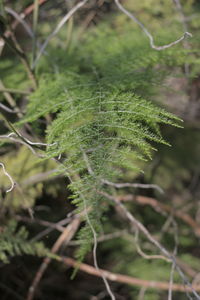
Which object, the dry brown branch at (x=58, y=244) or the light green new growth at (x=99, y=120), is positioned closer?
the light green new growth at (x=99, y=120)

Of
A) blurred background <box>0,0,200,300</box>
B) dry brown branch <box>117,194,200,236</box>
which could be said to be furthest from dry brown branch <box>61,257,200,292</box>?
dry brown branch <box>117,194,200,236</box>

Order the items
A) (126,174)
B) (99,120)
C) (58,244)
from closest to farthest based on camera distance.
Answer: (99,120), (58,244), (126,174)

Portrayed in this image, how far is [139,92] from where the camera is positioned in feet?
3.55

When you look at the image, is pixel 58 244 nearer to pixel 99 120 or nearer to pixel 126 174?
pixel 126 174

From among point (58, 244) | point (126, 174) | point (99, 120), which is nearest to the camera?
point (99, 120)

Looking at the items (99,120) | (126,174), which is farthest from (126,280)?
(99,120)

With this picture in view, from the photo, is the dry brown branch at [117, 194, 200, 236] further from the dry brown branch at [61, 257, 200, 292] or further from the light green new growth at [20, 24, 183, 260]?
the light green new growth at [20, 24, 183, 260]

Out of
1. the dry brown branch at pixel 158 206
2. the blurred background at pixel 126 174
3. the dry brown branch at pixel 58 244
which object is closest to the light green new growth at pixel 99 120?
the blurred background at pixel 126 174

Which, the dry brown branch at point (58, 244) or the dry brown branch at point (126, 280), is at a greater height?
the dry brown branch at point (58, 244)

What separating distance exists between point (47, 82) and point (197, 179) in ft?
4.46

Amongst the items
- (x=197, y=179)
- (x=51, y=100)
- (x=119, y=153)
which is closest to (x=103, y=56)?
(x=51, y=100)

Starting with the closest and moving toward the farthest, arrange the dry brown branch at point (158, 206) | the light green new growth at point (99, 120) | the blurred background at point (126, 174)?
the light green new growth at point (99, 120) → the blurred background at point (126, 174) → the dry brown branch at point (158, 206)

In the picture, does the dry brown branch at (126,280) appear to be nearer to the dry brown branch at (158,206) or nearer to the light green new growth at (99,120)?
the dry brown branch at (158,206)

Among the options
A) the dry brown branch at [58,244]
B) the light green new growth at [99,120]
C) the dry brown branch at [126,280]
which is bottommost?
the dry brown branch at [126,280]
